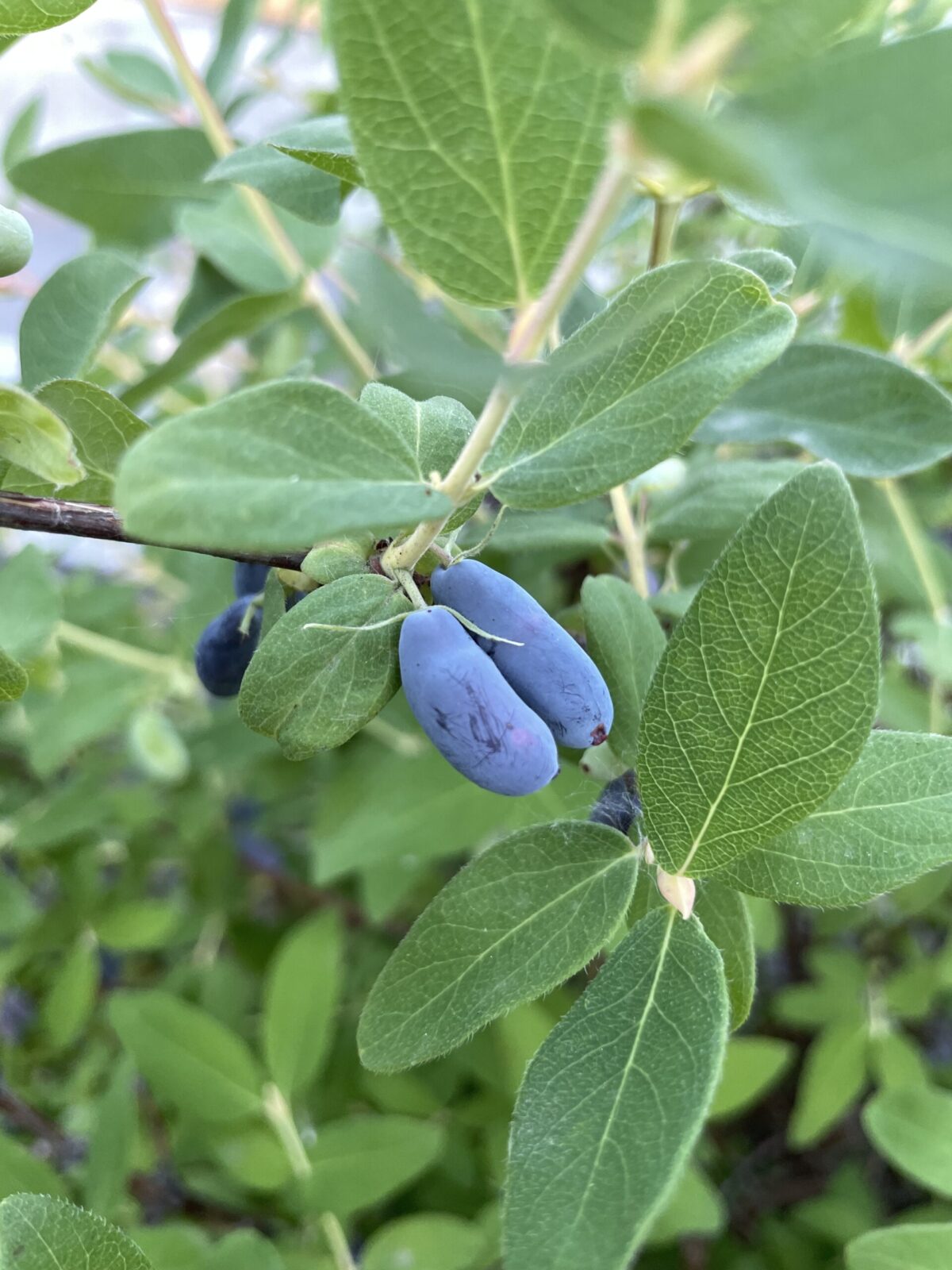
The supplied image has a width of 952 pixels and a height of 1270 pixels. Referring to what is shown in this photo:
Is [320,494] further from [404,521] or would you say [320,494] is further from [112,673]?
[112,673]

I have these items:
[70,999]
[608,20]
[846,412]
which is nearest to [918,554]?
[846,412]

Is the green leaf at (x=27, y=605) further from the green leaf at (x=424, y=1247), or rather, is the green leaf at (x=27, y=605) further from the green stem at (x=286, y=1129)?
the green leaf at (x=424, y=1247)

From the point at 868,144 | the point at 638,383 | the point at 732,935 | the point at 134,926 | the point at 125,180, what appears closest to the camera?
the point at 868,144

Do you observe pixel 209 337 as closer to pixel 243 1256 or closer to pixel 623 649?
pixel 623 649

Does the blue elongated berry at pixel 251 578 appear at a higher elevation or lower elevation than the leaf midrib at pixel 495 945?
higher

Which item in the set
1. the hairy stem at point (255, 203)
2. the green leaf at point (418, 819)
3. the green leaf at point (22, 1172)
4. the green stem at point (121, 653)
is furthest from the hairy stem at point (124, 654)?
the green leaf at point (22, 1172)

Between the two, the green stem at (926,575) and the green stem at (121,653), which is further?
the green stem at (121,653)

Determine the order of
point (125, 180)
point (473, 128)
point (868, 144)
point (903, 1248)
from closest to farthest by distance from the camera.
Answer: point (868, 144) < point (473, 128) < point (903, 1248) < point (125, 180)
